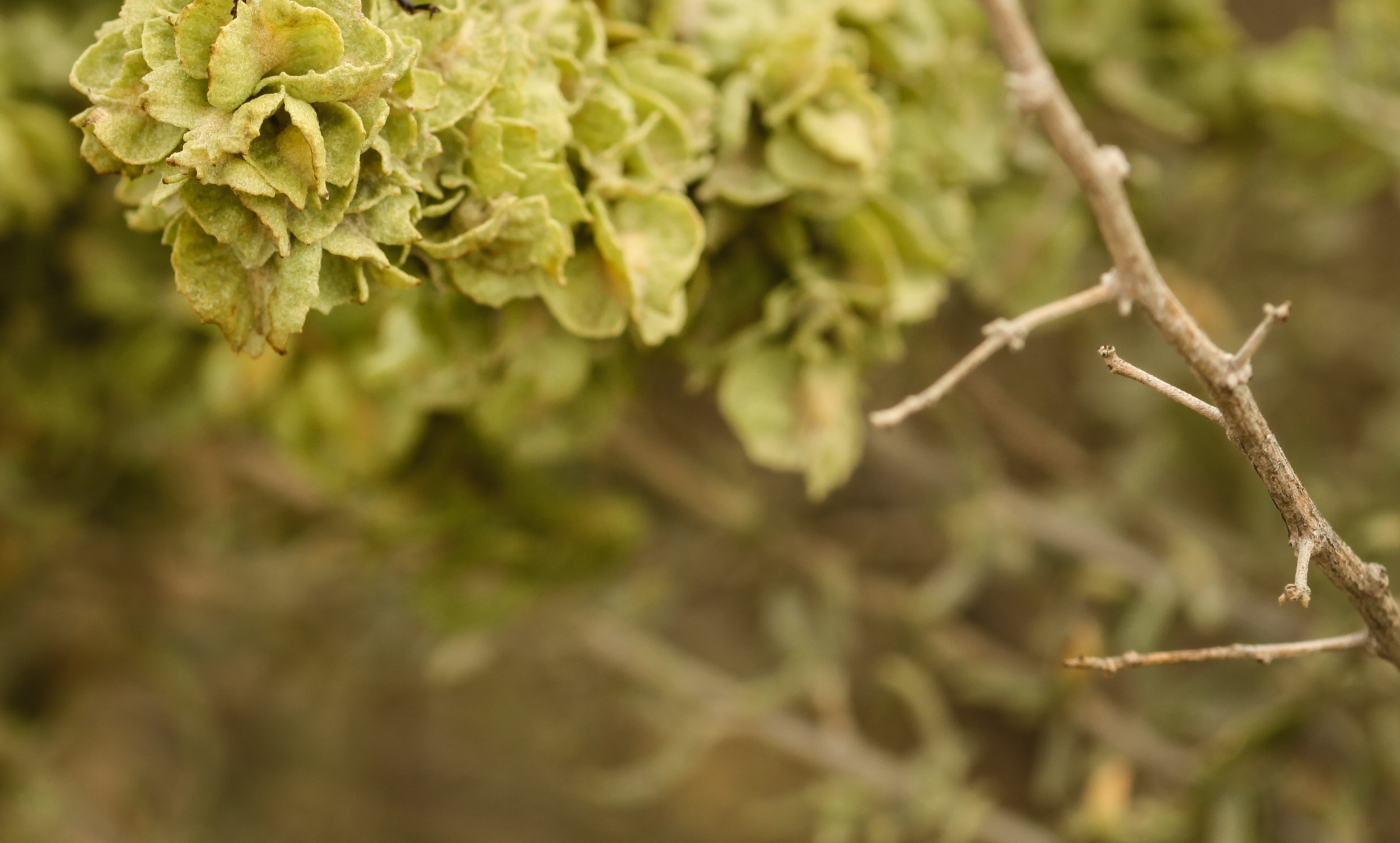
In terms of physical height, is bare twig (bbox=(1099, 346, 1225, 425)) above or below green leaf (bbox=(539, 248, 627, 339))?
above

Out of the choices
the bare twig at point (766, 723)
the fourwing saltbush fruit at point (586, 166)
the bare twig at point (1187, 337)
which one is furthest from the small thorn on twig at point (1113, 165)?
the bare twig at point (766, 723)

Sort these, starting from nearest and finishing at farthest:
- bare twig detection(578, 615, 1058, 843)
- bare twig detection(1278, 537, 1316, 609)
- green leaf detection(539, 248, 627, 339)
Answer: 1. bare twig detection(1278, 537, 1316, 609)
2. green leaf detection(539, 248, 627, 339)
3. bare twig detection(578, 615, 1058, 843)

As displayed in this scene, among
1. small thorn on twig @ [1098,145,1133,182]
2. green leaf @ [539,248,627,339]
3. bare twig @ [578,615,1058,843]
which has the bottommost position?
bare twig @ [578,615,1058,843]

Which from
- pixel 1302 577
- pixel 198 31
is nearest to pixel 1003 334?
pixel 1302 577

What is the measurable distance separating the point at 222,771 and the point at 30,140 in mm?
770

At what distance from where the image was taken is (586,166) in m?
0.43

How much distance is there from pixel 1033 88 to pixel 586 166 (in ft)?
0.57

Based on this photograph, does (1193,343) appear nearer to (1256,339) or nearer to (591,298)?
(1256,339)

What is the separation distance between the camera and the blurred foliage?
16.3 inches

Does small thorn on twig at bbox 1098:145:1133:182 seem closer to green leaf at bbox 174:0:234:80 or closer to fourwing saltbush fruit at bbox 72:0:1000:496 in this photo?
fourwing saltbush fruit at bbox 72:0:1000:496

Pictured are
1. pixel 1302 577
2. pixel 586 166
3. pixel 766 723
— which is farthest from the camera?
pixel 766 723

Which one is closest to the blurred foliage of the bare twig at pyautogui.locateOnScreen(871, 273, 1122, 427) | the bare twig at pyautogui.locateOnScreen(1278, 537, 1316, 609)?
the bare twig at pyautogui.locateOnScreen(871, 273, 1122, 427)

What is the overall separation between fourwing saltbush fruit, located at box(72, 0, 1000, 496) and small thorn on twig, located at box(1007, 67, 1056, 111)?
82 millimetres

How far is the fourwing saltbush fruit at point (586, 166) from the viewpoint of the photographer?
345mm
